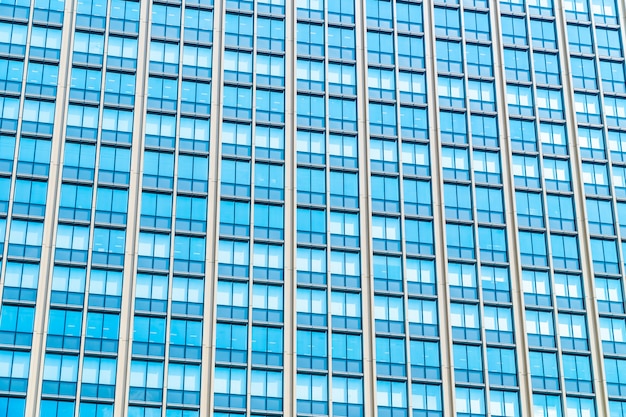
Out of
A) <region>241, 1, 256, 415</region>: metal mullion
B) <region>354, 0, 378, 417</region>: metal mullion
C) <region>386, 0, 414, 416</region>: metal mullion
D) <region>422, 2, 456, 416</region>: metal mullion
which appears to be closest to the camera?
<region>241, 1, 256, 415</region>: metal mullion

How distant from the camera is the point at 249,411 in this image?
231ft

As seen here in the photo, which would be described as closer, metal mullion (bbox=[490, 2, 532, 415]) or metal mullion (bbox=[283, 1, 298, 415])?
metal mullion (bbox=[283, 1, 298, 415])

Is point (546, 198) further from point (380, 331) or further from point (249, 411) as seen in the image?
point (249, 411)

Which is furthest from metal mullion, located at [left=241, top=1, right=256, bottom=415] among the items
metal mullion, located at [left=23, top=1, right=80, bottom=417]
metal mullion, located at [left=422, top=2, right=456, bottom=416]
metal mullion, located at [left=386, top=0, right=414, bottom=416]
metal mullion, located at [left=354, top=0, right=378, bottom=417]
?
metal mullion, located at [left=422, top=2, right=456, bottom=416]

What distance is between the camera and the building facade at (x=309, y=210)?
71.5 meters

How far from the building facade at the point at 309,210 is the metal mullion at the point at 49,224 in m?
0.12

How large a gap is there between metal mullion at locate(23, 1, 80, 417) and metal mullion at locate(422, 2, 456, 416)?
22230 millimetres

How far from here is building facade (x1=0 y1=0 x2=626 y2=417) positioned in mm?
71500

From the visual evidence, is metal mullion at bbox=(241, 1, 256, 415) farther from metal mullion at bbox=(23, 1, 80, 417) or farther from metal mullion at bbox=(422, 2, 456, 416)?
metal mullion at bbox=(422, 2, 456, 416)

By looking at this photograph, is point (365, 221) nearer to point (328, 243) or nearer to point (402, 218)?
point (402, 218)

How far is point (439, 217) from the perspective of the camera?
3083 inches

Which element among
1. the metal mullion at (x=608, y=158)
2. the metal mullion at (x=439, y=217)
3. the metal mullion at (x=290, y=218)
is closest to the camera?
the metal mullion at (x=290, y=218)

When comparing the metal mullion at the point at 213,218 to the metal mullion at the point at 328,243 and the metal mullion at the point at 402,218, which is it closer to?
the metal mullion at the point at 328,243

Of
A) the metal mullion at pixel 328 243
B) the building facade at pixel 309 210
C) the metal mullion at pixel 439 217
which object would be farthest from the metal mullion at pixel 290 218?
the metal mullion at pixel 439 217
